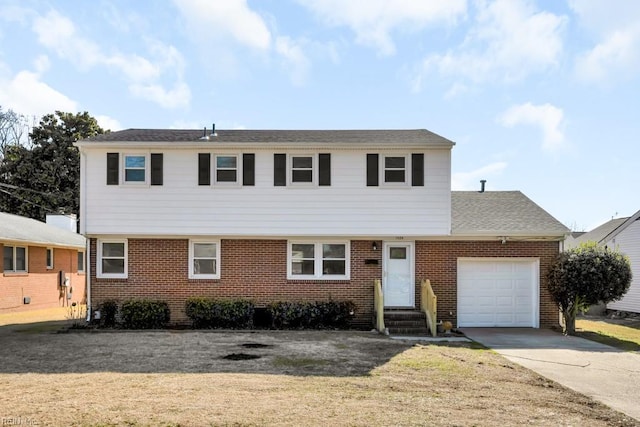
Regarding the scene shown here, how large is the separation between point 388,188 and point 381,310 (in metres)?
3.67

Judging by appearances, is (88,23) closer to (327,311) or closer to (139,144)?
(139,144)

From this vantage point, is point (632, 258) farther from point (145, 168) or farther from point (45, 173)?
point (45, 173)

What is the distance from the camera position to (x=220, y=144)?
1628 centimetres

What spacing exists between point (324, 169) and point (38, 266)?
14206 millimetres

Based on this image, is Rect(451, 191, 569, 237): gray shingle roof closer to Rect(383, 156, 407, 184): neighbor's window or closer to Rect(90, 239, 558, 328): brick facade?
Rect(90, 239, 558, 328): brick facade

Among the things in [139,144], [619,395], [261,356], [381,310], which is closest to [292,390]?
[261,356]

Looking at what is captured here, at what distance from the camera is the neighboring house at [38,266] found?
2080 cm

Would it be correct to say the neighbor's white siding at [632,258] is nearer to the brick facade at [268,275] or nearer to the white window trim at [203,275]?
the brick facade at [268,275]

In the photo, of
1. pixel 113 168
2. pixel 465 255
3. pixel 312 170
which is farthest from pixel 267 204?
pixel 465 255

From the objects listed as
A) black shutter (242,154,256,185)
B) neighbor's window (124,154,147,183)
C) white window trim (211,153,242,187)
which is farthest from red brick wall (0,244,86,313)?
black shutter (242,154,256,185)

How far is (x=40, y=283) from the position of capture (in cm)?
2314

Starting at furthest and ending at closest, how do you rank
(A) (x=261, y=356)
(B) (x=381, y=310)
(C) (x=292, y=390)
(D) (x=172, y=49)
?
1. (B) (x=381, y=310)
2. (D) (x=172, y=49)
3. (A) (x=261, y=356)
4. (C) (x=292, y=390)

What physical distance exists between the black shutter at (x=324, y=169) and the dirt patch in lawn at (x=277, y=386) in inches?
206

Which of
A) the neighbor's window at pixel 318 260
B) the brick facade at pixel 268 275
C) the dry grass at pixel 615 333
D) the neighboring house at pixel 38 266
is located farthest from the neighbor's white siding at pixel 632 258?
the neighboring house at pixel 38 266
